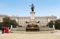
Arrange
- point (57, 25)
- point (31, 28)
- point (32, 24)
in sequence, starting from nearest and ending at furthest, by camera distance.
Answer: point (31, 28), point (32, 24), point (57, 25)

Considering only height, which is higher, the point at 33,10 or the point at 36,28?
the point at 33,10

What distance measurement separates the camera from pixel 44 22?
490ft

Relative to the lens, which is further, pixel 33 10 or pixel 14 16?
pixel 14 16

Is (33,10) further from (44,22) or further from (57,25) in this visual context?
(44,22)

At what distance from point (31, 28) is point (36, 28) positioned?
121 centimetres

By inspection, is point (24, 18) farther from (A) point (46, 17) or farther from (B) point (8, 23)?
(B) point (8, 23)

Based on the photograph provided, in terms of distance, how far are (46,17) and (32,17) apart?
109552mm

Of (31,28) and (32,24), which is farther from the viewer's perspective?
(32,24)

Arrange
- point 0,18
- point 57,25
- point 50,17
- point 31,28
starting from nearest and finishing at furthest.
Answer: point 31,28
point 57,25
point 0,18
point 50,17

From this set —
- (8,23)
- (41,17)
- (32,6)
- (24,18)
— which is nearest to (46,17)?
(41,17)

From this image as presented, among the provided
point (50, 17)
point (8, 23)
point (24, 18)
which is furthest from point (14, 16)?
point (8, 23)

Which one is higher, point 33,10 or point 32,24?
point 33,10

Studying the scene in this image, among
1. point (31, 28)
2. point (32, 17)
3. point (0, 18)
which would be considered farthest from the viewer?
point (0, 18)

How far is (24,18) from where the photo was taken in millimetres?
150500
